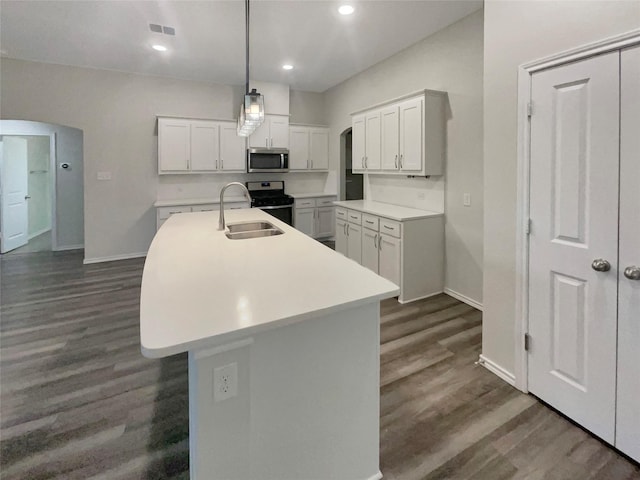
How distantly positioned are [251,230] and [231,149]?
3.20 meters

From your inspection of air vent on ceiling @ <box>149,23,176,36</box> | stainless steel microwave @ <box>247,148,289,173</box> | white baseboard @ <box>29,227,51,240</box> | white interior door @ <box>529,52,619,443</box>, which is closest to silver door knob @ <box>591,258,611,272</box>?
white interior door @ <box>529,52,619,443</box>

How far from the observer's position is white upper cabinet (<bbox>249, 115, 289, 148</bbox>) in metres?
6.05

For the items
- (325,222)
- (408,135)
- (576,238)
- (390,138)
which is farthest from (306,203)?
(576,238)

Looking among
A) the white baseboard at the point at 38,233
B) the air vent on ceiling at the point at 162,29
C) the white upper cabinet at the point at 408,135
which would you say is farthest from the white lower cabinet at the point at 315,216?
the white baseboard at the point at 38,233

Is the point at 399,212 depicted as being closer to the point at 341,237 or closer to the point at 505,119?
the point at 341,237

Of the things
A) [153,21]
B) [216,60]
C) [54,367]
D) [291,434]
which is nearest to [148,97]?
[216,60]

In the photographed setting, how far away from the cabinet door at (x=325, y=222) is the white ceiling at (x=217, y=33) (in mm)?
2386

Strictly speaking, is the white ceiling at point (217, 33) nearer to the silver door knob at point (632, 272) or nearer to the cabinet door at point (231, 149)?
the cabinet door at point (231, 149)

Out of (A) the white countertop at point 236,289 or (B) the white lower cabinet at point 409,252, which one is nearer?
(A) the white countertop at point 236,289

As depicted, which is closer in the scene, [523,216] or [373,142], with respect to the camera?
[523,216]

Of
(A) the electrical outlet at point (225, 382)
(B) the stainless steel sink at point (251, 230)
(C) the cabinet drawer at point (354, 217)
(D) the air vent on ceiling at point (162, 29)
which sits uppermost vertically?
(D) the air vent on ceiling at point (162, 29)

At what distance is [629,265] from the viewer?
65.4 inches

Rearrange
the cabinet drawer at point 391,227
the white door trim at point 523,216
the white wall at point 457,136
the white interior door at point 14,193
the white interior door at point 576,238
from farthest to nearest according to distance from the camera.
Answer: the white interior door at point 14,193 → the cabinet drawer at point 391,227 → the white wall at point 457,136 → the white door trim at point 523,216 → the white interior door at point 576,238

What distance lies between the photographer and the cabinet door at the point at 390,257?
3.80m
